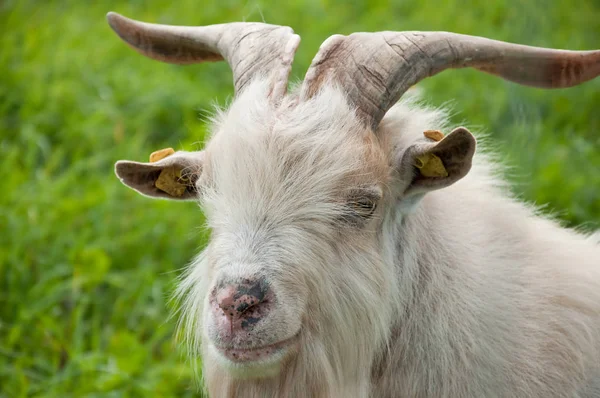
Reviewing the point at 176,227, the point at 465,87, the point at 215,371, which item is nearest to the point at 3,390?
the point at 176,227

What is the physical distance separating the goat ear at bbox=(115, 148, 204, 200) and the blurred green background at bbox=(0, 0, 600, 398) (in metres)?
1.10

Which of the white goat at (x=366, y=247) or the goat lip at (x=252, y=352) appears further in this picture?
the white goat at (x=366, y=247)

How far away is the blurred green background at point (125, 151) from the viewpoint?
6098 millimetres

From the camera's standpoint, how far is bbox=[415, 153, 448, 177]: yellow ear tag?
A: 3.96 m

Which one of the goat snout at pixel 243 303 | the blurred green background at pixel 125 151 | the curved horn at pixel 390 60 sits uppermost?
the curved horn at pixel 390 60

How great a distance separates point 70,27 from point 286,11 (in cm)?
242

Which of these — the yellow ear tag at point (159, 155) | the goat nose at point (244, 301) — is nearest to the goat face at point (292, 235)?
the goat nose at point (244, 301)

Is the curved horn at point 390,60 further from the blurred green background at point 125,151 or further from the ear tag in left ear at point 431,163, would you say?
the blurred green background at point 125,151

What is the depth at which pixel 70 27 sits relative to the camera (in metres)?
9.88

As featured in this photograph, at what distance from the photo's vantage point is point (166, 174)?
4.39 meters

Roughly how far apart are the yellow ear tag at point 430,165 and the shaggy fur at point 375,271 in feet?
0.34

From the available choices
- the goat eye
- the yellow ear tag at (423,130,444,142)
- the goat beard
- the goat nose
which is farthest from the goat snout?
the yellow ear tag at (423,130,444,142)

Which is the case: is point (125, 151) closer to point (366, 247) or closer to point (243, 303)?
point (366, 247)

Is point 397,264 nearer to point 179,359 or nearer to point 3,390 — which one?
point 179,359
